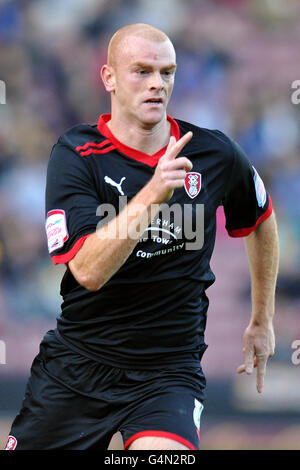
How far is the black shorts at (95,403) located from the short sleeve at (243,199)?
0.88 metres

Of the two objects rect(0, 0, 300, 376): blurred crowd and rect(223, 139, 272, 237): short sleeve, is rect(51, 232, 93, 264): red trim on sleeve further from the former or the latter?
rect(0, 0, 300, 376): blurred crowd

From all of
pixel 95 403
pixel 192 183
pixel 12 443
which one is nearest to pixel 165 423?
pixel 95 403

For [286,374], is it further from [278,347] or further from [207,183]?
[207,183]

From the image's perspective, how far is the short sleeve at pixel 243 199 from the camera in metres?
4.09

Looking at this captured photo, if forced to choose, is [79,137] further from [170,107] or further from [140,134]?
[170,107]

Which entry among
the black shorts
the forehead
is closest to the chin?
the forehead

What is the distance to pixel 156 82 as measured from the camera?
367 cm

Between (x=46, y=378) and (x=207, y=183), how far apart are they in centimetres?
125

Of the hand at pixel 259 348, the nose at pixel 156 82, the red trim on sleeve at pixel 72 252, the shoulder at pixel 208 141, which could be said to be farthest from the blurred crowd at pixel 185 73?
the red trim on sleeve at pixel 72 252

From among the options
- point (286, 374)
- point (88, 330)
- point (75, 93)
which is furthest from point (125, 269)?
point (75, 93)

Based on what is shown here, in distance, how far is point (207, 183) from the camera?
12.9 feet

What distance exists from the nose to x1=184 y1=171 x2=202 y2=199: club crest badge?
0.46 m

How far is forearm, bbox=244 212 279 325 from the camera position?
4305 mm

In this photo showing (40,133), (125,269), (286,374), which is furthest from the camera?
(40,133)
